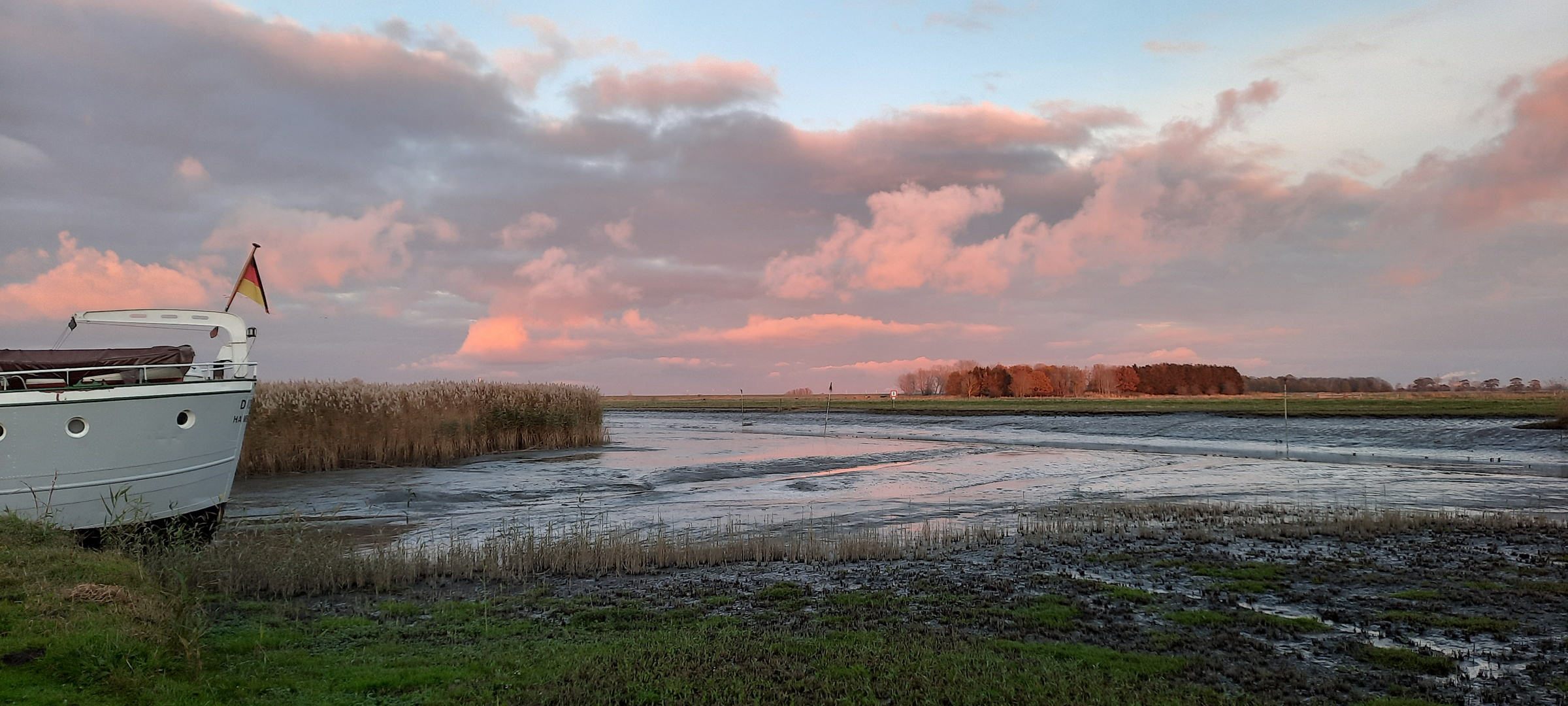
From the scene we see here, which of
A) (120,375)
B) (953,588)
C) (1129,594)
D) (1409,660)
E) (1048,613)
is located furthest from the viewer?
(120,375)

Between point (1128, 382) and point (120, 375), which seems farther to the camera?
point (1128, 382)

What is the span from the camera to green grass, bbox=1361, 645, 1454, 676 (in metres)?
7.80

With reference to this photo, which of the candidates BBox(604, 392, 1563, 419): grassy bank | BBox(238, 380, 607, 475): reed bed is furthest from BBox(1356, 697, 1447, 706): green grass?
BBox(604, 392, 1563, 419): grassy bank

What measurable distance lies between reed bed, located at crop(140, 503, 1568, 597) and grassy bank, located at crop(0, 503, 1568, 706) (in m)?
0.09

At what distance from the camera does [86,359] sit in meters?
14.8

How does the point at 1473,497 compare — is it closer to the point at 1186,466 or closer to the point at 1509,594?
the point at 1186,466

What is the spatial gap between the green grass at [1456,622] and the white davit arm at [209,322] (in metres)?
18.9

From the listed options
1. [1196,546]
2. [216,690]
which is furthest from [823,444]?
[216,690]

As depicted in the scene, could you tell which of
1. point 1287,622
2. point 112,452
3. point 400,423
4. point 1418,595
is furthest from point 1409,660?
point 400,423

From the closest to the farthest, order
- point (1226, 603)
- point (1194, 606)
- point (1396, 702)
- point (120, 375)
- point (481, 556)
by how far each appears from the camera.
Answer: point (1396, 702)
point (1194, 606)
point (1226, 603)
point (481, 556)
point (120, 375)

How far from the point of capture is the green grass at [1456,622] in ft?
29.8

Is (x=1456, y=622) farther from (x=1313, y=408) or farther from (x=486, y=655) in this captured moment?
(x=1313, y=408)

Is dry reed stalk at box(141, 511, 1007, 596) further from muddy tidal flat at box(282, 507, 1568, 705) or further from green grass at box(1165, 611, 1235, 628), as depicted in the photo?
green grass at box(1165, 611, 1235, 628)

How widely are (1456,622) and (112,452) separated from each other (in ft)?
61.3
